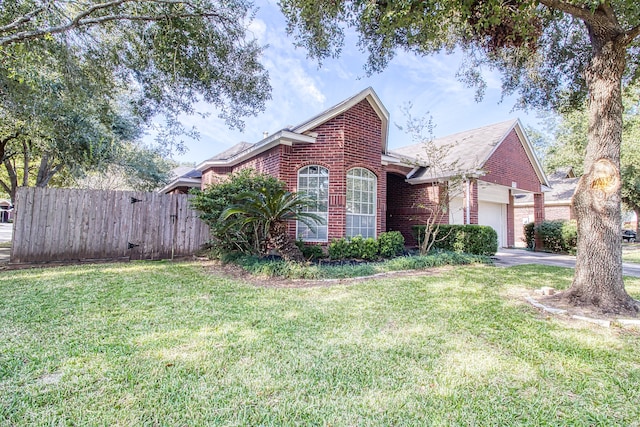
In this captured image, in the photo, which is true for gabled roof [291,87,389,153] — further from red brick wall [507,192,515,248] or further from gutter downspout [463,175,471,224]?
red brick wall [507,192,515,248]

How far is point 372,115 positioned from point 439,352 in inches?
314

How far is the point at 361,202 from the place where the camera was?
9.28 m

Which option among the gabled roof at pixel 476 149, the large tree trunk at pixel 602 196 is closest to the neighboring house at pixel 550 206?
the gabled roof at pixel 476 149

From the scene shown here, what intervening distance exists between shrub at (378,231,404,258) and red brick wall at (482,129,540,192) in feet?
18.4

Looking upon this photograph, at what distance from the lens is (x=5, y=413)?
1968mm

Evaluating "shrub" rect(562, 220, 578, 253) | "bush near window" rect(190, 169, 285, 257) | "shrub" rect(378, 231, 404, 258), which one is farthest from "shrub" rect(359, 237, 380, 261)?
"shrub" rect(562, 220, 578, 253)

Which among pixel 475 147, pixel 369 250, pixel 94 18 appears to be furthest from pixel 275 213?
pixel 475 147

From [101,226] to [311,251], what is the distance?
19.5ft

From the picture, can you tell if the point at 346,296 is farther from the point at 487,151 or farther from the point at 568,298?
the point at 487,151

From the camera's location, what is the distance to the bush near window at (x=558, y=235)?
1222 centimetres

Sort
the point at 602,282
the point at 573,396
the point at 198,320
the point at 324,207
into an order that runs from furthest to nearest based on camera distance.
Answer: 1. the point at 324,207
2. the point at 602,282
3. the point at 198,320
4. the point at 573,396

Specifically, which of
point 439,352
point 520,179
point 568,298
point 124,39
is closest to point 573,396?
point 439,352

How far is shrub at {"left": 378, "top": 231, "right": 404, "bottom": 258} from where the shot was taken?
352 inches

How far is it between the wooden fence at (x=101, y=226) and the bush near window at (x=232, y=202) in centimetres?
174
